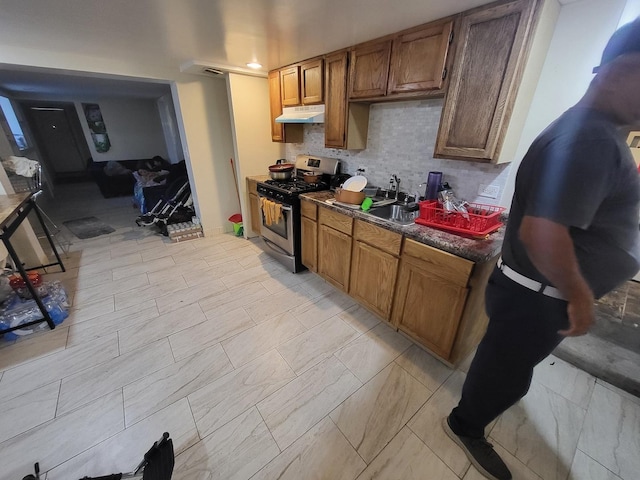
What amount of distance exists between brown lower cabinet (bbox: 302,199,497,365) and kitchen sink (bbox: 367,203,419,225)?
114mm

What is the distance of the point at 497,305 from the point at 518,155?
1193mm

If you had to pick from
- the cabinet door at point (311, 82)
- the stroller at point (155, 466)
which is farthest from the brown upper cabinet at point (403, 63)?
the stroller at point (155, 466)

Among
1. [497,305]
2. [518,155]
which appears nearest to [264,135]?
[518,155]

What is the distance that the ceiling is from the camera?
1444 millimetres

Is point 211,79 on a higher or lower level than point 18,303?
higher

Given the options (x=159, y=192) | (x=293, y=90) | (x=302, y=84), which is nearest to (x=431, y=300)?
(x=302, y=84)

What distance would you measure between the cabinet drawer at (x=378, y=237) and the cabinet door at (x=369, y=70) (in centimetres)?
104

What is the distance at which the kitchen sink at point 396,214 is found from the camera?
5.86ft

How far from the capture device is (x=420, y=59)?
1666 millimetres

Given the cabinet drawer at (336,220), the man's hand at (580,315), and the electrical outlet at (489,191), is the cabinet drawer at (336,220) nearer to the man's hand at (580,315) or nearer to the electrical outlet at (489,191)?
the electrical outlet at (489,191)

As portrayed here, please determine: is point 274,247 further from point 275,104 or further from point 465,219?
point 465,219

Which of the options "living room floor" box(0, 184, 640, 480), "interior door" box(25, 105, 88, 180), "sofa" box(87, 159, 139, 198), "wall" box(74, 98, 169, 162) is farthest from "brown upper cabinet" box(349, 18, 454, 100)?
"interior door" box(25, 105, 88, 180)

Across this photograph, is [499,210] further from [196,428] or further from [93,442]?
[93,442]

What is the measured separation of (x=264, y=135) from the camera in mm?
3354
